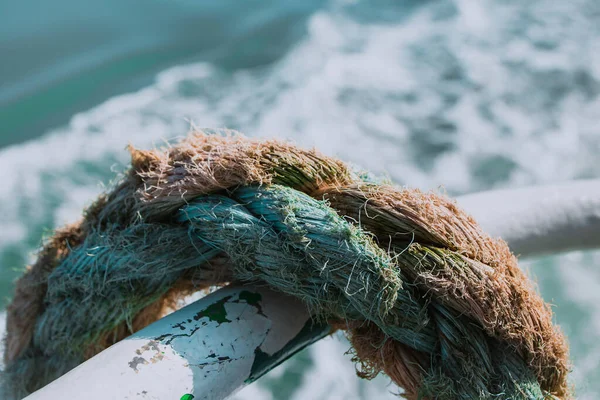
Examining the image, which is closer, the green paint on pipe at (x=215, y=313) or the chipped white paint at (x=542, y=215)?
the green paint on pipe at (x=215, y=313)

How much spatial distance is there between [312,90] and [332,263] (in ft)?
9.52

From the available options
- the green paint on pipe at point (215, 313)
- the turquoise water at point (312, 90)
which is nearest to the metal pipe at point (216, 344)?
the green paint on pipe at point (215, 313)

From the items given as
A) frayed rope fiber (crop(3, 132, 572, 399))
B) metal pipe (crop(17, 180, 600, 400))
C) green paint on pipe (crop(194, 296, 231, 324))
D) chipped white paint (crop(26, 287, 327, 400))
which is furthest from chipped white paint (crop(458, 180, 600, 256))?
green paint on pipe (crop(194, 296, 231, 324))

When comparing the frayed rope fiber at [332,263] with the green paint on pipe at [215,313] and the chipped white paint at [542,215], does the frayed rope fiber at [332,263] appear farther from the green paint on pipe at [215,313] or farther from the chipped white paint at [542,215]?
the chipped white paint at [542,215]

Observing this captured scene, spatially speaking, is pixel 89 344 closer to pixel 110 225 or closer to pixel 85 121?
pixel 110 225

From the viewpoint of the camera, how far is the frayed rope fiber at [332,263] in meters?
1.04

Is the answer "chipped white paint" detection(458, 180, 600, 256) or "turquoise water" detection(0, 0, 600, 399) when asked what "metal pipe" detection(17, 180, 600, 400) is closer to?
"chipped white paint" detection(458, 180, 600, 256)

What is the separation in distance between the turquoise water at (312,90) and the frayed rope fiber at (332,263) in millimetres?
1882

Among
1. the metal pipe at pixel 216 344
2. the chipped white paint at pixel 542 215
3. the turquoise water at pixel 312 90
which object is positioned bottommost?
the chipped white paint at pixel 542 215

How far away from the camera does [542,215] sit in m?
1.42

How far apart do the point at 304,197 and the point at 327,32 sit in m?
3.46

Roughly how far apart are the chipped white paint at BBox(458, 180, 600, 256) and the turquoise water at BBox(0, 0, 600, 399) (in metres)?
1.42

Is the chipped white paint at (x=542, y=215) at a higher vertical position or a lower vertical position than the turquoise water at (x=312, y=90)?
lower

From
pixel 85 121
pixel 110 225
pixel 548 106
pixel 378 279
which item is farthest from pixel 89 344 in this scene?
pixel 548 106
